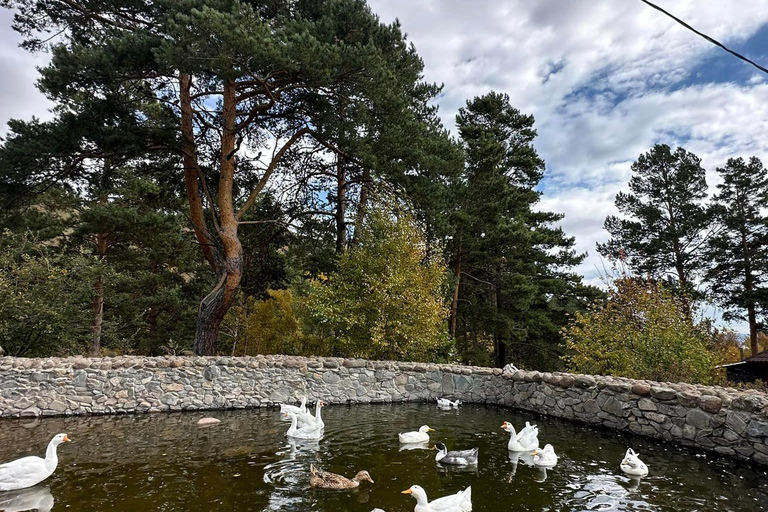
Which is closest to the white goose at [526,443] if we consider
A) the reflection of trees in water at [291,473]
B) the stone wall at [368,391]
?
the stone wall at [368,391]

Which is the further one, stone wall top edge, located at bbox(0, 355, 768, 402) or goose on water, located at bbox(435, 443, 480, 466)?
stone wall top edge, located at bbox(0, 355, 768, 402)

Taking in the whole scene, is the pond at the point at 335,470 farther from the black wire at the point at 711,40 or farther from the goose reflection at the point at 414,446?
the black wire at the point at 711,40

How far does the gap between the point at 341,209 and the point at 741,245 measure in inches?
783

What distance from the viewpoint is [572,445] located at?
7.15 meters

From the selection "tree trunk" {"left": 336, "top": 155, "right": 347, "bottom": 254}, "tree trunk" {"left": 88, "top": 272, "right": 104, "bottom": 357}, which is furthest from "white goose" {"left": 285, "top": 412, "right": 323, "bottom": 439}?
"tree trunk" {"left": 88, "top": 272, "right": 104, "bottom": 357}

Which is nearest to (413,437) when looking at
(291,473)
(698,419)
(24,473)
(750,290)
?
(291,473)

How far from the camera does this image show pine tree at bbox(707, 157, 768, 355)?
19.7 meters

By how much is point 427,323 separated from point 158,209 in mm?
11576

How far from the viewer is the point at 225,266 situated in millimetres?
11984

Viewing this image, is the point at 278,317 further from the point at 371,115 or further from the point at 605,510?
the point at 605,510

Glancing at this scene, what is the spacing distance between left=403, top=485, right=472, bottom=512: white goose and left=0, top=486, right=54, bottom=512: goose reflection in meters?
3.77

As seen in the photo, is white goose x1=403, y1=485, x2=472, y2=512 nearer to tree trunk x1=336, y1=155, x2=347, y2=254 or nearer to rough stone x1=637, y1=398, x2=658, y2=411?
rough stone x1=637, y1=398, x2=658, y2=411

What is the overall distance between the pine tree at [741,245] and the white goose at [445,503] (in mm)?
21914

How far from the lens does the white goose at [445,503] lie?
165 inches
